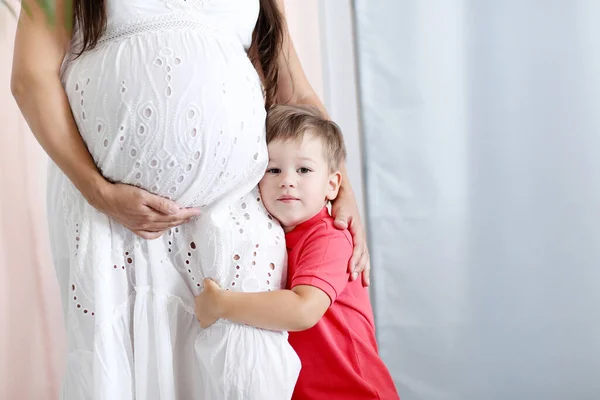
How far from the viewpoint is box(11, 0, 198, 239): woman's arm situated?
96cm

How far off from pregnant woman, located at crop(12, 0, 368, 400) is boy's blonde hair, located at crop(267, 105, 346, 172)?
61 mm

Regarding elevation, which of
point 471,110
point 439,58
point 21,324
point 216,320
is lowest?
point 21,324

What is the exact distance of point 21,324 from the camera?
1.70m

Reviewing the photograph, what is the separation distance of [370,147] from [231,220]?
0.70 m

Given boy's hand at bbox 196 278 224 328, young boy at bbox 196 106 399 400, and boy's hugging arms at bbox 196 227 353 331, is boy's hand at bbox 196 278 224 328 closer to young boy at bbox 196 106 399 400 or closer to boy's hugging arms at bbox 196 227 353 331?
boy's hugging arms at bbox 196 227 353 331

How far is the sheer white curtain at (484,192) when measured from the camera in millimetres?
1436

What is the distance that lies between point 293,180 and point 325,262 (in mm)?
144

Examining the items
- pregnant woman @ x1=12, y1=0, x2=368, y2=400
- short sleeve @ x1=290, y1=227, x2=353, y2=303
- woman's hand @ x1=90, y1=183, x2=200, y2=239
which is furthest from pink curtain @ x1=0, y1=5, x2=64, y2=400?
short sleeve @ x1=290, y1=227, x2=353, y2=303

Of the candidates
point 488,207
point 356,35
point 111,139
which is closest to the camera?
point 111,139

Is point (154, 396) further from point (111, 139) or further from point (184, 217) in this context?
point (111, 139)

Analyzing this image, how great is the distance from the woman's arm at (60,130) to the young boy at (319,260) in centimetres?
17

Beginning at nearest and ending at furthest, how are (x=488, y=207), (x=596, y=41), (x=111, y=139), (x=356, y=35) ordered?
(x=111, y=139)
(x=596, y=41)
(x=488, y=207)
(x=356, y=35)

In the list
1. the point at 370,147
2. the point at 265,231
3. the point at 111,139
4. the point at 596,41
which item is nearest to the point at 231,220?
the point at 265,231

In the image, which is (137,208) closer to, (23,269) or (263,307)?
(263,307)
